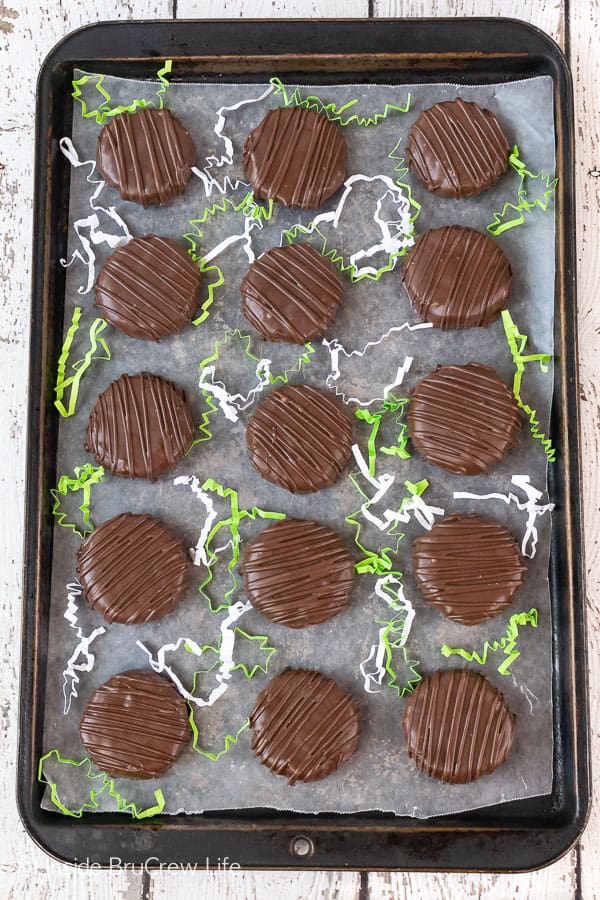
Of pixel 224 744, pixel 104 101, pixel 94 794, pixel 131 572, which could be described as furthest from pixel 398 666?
pixel 104 101

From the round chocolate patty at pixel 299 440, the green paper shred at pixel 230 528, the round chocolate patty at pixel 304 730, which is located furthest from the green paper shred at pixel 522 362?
the round chocolate patty at pixel 304 730

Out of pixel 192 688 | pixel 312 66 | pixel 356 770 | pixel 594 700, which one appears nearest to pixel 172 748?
pixel 192 688

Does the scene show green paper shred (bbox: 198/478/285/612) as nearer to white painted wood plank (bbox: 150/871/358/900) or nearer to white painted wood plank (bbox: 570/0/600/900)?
white painted wood plank (bbox: 150/871/358/900)

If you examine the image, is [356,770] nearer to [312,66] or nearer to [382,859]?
[382,859]

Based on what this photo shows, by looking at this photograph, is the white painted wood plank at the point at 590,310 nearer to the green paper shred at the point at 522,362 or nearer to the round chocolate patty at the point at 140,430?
the green paper shred at the point at 522,362

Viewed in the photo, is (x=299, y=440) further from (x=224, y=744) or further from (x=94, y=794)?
(x=94, y=794)

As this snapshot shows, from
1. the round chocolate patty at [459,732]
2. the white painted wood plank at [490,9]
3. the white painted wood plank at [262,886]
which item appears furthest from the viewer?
the white painted wood plank at [490,9]

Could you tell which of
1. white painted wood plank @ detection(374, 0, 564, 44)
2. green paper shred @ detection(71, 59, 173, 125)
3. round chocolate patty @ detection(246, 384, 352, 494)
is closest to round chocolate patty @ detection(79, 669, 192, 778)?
round chocolate patty @ detection(246, 384, 352, 494)
